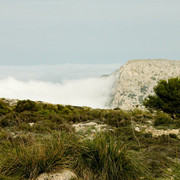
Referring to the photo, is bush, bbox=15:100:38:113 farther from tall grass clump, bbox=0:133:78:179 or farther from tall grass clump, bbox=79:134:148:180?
tall grass clump, bbox=79:134:148:180

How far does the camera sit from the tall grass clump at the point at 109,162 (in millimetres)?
3750

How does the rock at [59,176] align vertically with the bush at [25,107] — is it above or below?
above

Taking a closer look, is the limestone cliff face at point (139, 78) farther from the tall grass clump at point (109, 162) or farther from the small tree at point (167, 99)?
the tall grass clump at point (109, 162)

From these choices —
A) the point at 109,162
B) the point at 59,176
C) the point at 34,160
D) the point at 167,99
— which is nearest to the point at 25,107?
the point at 167,99

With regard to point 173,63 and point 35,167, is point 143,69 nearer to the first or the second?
point 173,63

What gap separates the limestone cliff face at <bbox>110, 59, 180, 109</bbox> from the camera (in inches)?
2077

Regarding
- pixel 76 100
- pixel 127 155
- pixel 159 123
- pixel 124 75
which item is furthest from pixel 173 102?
pixel 76 100

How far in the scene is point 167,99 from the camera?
2017cm

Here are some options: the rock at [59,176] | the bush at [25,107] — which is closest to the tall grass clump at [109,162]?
the rock at [59,176]

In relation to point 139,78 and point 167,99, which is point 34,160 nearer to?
point 167,99

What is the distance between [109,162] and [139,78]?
54986mm

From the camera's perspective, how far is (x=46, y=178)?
3518mm

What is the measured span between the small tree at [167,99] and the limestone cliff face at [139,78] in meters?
29.3

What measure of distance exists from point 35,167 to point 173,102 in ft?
59.4
